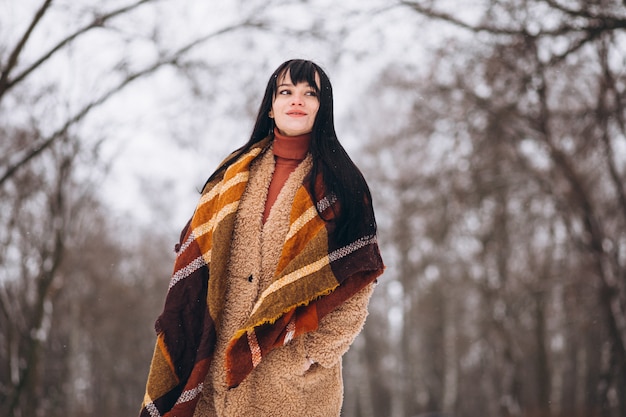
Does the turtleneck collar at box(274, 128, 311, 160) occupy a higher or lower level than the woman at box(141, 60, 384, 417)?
higher

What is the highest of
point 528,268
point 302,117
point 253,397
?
point 528,268

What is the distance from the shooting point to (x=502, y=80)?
955 centimetres

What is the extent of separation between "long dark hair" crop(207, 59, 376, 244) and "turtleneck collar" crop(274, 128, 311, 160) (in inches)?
1.4

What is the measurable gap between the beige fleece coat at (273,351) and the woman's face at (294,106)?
22 cm

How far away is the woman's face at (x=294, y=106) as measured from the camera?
279 centimetres

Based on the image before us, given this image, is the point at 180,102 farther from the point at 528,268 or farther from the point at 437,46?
the point at 528,268

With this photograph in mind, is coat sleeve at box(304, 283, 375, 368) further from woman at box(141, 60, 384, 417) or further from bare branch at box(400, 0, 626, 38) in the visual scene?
bare branch at box(400, 0, 626, 38)

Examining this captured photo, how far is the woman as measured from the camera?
2.50 m

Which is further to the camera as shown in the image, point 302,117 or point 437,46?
point 437,46

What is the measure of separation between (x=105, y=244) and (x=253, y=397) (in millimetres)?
28836

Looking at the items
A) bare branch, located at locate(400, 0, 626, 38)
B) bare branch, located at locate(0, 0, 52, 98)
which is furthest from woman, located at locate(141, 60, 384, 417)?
bare branch, located at locate(0, 0, 52, 98)

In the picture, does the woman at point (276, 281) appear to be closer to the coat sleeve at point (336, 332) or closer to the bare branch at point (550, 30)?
the coat sleeve at point (336, 332)

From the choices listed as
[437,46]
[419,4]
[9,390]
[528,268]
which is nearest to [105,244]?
[528,268]

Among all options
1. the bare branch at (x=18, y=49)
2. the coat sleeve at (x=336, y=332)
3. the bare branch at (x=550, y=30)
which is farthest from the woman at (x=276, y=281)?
the bare branch at (x=18, y=49)
